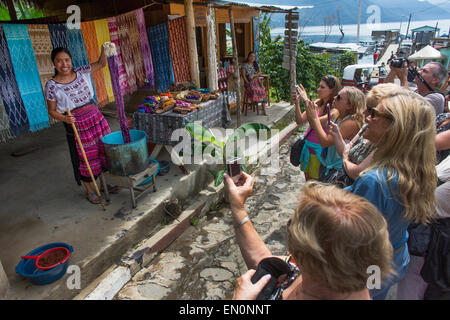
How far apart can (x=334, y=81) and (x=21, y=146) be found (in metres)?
5.98

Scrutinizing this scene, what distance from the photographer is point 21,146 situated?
6023 mm

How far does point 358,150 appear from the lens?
2.35 m

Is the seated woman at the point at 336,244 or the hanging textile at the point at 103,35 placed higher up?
the hanging textile at the point at 103,35

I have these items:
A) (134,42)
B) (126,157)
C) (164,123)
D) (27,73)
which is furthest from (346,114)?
(134,42)

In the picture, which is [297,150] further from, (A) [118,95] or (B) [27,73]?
(B) [27,73]

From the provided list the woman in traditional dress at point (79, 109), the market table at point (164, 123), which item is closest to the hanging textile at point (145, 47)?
the market table at point (164, 123)

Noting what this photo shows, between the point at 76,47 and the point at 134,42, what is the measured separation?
1.24m

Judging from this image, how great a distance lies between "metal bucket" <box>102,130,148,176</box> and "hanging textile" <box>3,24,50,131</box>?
52.9 inches

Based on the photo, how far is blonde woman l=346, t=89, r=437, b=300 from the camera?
154 cm

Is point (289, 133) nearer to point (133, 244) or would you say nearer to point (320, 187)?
point (133, 244)

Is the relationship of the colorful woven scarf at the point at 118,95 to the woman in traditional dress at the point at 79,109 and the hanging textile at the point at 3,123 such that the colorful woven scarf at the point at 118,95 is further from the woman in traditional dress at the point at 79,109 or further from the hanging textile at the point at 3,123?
the hanging textile at the point at 3,123

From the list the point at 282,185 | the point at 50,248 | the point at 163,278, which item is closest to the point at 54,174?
the point at 50,248

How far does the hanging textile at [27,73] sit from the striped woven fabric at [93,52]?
0.96 meters

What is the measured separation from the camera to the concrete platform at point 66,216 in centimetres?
299
